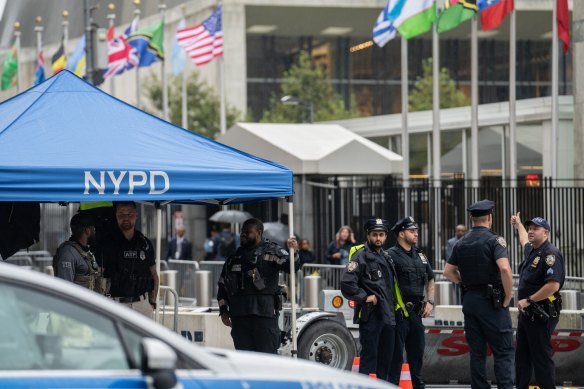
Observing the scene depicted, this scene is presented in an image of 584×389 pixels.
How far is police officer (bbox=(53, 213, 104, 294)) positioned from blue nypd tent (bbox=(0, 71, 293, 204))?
1072mm

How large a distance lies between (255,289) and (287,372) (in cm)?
546

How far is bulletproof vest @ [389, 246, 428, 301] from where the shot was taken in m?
12.3

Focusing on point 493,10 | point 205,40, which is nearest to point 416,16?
point 493,10

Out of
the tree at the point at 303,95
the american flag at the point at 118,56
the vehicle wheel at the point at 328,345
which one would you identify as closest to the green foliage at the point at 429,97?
the tree at the point at 303,95

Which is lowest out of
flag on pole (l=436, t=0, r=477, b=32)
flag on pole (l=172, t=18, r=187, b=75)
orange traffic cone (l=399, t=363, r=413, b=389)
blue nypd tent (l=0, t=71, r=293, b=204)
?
orange traffic cone (l=399, t=363, r=413, b=389)

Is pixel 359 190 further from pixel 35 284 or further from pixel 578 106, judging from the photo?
pixel 35 284

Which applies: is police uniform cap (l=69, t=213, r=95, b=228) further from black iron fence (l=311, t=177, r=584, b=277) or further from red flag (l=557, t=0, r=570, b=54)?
red flag (l=557, t=0, r=570, b=54)

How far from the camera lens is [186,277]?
1024 inches

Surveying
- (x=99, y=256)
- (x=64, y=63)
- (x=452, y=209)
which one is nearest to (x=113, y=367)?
(x=99, y=256)

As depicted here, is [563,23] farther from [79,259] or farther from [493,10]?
[79,259]

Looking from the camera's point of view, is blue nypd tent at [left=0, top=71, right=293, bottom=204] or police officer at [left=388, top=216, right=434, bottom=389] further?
police officer at [left=388, top=216, right=434, bottom=389]

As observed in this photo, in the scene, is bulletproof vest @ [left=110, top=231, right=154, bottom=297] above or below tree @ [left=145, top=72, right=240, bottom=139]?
below

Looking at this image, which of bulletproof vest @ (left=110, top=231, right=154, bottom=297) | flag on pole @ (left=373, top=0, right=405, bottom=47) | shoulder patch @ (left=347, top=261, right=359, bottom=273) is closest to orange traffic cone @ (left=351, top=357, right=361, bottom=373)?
shoulder patch @ (left=347, top=261, right=359, bottom=273)

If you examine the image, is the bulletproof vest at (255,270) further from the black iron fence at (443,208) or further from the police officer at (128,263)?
the black iron fence at (443,208)
